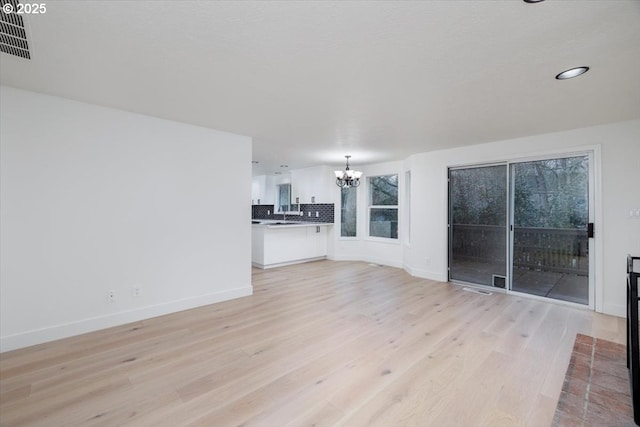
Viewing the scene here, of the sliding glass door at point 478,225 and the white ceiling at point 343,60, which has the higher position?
the white ceiling at point 343,60

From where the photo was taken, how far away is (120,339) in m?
2.70

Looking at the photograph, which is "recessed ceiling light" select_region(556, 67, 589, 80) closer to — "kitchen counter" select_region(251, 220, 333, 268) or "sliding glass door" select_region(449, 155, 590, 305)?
"sliding glass door" select_region(449, 155, 590, 305)

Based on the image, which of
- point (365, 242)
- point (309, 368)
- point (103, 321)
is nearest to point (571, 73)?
point (309, 368)

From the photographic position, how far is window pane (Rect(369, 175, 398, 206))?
6375 millimetres

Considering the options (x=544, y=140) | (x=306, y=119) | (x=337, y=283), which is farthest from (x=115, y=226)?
(x=544, y=140)

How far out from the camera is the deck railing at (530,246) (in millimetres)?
3799

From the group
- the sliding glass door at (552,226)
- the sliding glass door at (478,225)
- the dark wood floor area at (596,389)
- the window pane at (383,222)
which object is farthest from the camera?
the window pane at (383,222)

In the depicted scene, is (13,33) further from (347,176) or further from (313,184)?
(313,184)

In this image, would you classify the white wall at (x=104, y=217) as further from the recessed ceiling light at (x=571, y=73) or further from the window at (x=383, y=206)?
the window at (x=383, y=206)

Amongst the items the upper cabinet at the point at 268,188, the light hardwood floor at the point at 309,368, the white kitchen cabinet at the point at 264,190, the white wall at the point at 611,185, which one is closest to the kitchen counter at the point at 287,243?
the upper cabinet at the point at 268,188

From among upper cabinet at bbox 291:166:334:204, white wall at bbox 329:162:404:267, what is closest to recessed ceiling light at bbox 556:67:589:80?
white wall at bbox 329:162:404:267

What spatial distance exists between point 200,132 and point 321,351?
3096 millimetres

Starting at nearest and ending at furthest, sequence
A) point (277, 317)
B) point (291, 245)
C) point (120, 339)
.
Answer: point (120, 339), point (277, 317), point (291, 245)

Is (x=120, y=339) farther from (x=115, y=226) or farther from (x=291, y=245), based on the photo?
(x=291, y=245)
